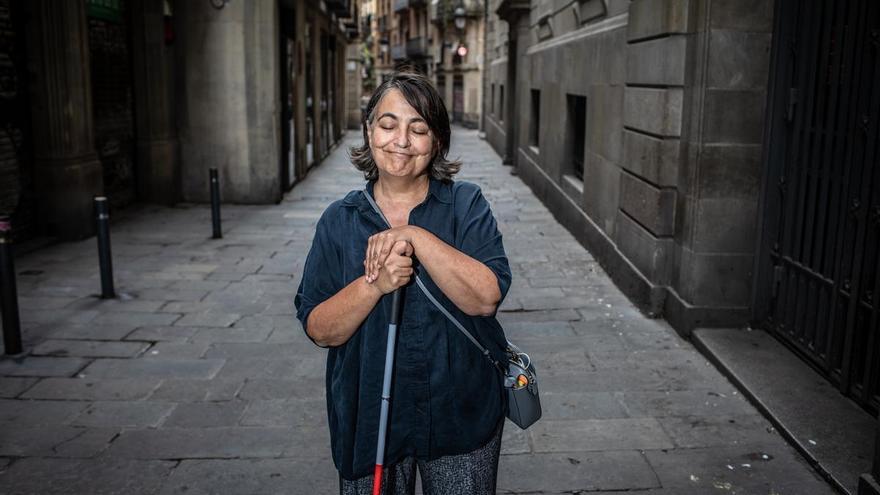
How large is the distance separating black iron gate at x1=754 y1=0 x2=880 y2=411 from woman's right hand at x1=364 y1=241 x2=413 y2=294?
345cm

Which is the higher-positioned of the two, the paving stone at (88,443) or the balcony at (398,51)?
the balcony at (398,51)

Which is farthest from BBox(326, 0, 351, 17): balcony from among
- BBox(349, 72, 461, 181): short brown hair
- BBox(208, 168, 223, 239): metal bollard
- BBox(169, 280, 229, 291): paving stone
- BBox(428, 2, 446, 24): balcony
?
BBox(349, 72, 461, 181): short brown hair

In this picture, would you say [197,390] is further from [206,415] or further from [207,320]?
[207,320]

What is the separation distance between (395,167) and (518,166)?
54.3 ft

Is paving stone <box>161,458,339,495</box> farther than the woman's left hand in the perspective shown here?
Yes

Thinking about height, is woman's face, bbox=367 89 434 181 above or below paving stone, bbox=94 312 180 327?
above

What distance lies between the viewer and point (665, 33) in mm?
6430

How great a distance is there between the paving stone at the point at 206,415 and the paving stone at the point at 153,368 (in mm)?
529

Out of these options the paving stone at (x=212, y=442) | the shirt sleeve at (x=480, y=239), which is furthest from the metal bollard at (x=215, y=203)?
the shirt sleeve at (x=480, y=239)

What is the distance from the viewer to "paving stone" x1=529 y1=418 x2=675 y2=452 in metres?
4.32

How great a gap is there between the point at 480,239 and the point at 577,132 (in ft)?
33.0

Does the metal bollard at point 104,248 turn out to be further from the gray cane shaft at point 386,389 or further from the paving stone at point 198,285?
the gray cane shaft at point 386,389

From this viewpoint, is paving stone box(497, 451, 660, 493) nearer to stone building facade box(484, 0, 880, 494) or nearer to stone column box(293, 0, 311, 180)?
stone building facade box(484, 0, 880, 494)

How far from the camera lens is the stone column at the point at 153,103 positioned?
1251 centimetres
